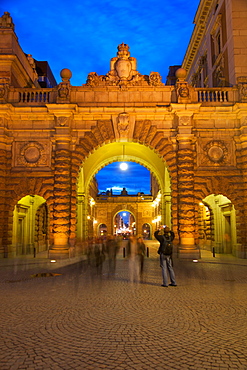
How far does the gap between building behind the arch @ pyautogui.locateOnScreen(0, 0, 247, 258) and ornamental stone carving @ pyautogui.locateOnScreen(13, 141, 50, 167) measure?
0.19 ft

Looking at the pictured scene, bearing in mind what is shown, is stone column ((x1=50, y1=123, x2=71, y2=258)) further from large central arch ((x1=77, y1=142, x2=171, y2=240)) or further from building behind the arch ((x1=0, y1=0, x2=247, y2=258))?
large central arch ((x1=77, y1=142, x2=171, y2=240))

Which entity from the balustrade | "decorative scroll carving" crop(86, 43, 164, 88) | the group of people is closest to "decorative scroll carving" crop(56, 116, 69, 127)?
the balustrade

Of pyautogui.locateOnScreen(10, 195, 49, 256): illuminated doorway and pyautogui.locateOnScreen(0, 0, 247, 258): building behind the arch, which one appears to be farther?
pyautogui.locateOnScreen(10, 195, 49, 256): illuminated doorway

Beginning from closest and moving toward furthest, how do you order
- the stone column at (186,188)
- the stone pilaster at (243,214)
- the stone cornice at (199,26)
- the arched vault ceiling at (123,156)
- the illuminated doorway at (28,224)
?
1. the stone column at (186,188)
2. the stone pilaster at (243,214)
3. the illuminated doorway at (28,224)
4. the arched vault ceiling at (123,156)
5. the stone cornice at (199,26)

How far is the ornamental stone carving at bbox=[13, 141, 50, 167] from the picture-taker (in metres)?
20.0

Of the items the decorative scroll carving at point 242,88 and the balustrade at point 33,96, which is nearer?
the decorative scroll carving at point 242,88

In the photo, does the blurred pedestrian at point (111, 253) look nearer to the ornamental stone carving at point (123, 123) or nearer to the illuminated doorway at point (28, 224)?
the ornamental stone carving at point (123, 123)

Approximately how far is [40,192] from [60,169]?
185cm

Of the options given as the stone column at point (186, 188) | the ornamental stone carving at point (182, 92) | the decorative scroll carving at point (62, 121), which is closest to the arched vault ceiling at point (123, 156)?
the stone column at point (186, 188)

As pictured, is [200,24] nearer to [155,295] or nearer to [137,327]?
[155,295]

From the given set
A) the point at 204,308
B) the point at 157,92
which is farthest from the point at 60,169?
the point at 204,308

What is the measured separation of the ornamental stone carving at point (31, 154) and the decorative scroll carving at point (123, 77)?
4.90 m

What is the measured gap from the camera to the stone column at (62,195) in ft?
61.5

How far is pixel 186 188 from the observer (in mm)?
19109
